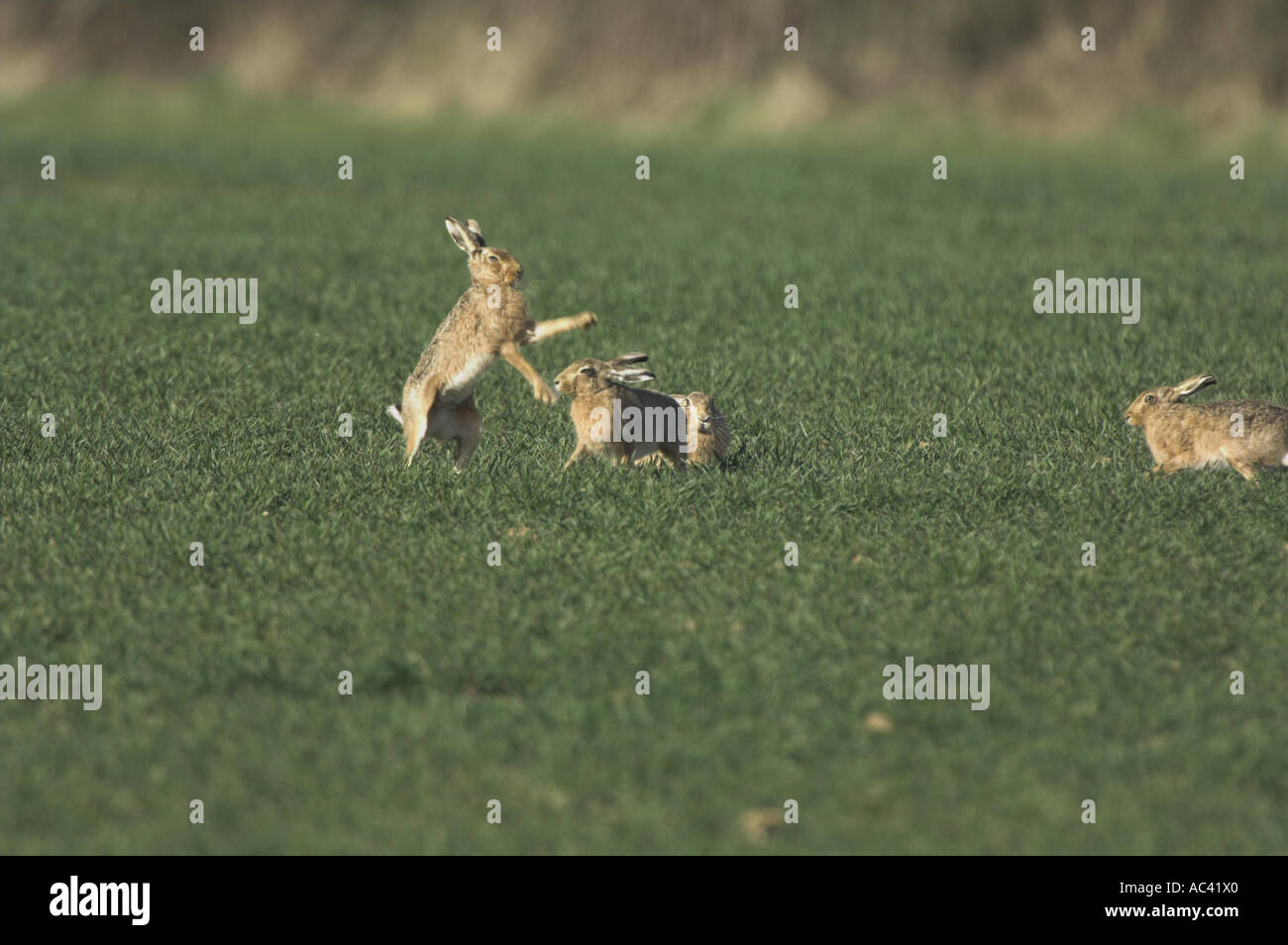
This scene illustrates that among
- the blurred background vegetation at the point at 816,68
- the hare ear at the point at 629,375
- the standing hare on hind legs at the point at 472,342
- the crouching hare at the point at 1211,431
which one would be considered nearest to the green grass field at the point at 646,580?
the crouching hare at the point at 1211,431

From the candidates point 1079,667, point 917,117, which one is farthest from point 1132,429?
point 917,117

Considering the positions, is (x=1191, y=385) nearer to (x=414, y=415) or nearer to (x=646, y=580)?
(x=646, y=580)

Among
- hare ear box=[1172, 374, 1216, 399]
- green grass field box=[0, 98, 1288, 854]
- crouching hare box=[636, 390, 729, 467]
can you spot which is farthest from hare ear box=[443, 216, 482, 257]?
hare ear box=[1172, 374, 1216, 399]

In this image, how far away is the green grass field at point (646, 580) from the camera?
5.51 meters

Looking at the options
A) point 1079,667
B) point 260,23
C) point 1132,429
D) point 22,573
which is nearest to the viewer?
point 1079,667

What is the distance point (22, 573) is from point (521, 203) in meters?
13.5

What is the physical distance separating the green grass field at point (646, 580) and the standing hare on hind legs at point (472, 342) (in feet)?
1.30

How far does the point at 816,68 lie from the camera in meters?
28.5

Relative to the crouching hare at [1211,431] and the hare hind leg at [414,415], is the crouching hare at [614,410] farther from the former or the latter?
the crouching hare at [1211,431]

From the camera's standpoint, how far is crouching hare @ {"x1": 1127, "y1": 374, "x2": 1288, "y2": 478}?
8.51m

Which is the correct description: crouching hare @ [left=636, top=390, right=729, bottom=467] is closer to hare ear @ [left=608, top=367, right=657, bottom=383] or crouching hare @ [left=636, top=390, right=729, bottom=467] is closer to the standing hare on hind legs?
hare ear @ [left=608, top=367, right=657, bottom=383]

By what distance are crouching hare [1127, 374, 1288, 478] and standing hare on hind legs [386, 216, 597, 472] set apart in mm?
3591
